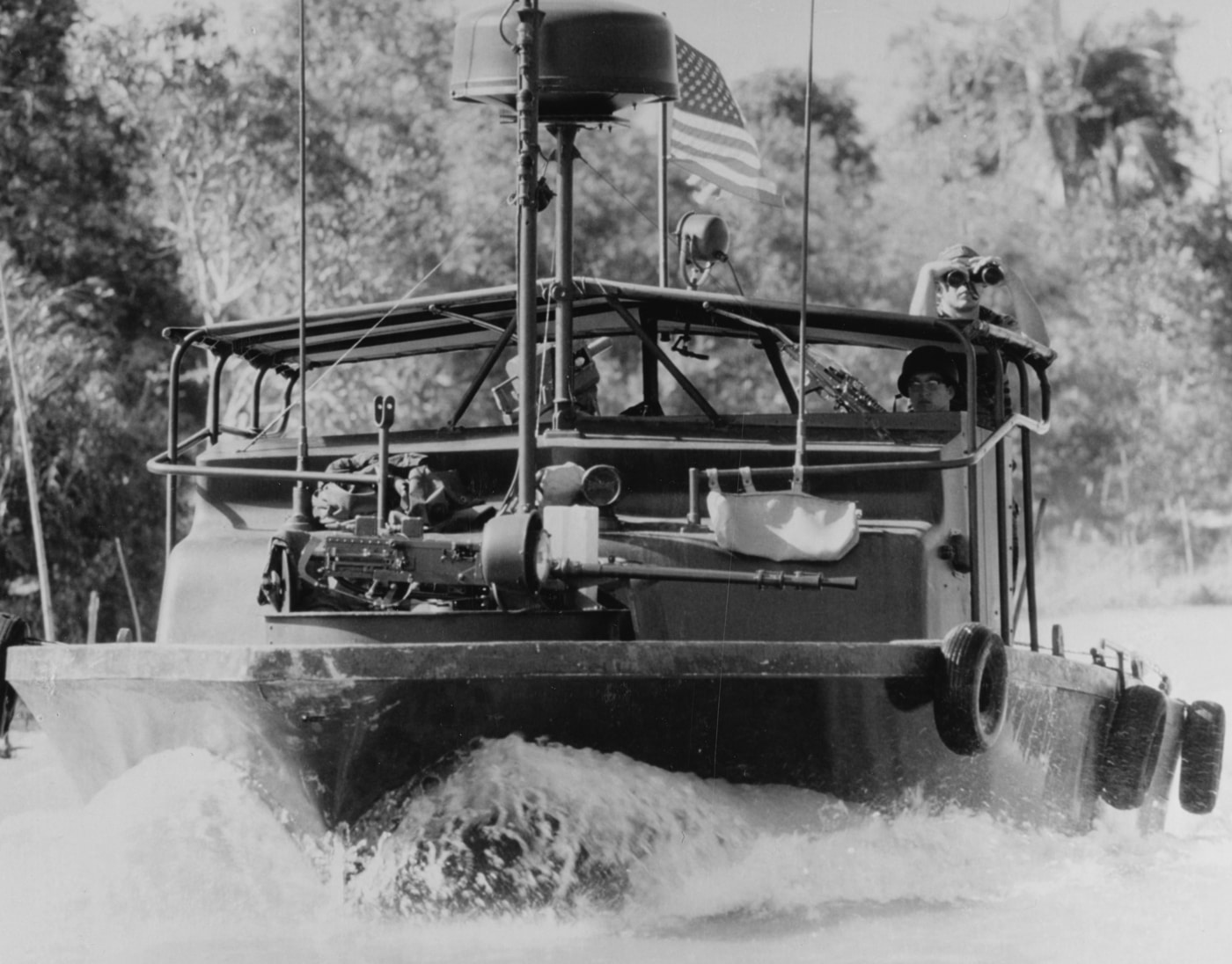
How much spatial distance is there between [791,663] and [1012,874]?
1.61 metres

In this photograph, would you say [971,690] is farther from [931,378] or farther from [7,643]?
[7,643]

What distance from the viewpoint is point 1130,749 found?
935 cm

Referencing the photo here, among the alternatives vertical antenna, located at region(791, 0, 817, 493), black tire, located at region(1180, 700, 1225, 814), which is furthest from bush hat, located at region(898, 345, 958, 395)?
black tire, located at region(1180, 700, 1225, 814)

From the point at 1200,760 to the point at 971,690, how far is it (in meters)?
3.57

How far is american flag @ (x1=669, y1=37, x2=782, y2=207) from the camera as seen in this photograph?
9.77m

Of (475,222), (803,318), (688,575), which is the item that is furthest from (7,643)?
(475,222)

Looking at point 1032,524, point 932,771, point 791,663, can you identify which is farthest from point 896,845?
point 1032,524

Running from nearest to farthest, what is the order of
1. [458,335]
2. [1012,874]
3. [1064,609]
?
[1012,874] → [458,335] → [1064,609]

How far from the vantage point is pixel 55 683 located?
24.5ft

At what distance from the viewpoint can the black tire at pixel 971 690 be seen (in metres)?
7.16

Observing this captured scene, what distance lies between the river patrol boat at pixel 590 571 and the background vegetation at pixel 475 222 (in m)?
9.10

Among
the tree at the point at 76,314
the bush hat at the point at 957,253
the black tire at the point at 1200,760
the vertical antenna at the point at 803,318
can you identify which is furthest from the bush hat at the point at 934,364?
the tree at the point at 76,314

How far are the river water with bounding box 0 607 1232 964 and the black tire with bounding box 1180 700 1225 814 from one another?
8.42 feet

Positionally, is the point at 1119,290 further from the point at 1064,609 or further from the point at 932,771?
the point at 932,771
